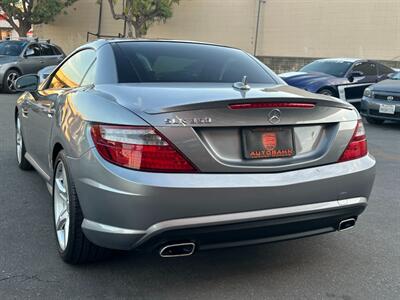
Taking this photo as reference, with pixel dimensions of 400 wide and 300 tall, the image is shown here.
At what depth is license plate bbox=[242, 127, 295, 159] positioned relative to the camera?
9.23 ft

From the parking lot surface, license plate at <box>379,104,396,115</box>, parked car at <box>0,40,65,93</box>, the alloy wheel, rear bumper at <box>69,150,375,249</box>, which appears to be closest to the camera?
rear bumper at <box>69,150,375,249</box>

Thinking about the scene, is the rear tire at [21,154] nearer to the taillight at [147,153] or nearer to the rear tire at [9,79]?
the taillight at [147,153]

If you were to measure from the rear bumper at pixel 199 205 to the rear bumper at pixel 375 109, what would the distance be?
25.6ft

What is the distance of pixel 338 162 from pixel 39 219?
2514 millimetres

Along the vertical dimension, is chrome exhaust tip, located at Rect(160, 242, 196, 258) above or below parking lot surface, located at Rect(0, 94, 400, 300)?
above

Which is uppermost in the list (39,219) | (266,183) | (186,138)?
(186,138)

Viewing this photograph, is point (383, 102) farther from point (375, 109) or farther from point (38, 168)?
point (38, 168)

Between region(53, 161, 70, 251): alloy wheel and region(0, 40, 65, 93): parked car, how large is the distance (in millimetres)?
11388

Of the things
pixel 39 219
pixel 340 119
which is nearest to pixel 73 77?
pixel 39 219

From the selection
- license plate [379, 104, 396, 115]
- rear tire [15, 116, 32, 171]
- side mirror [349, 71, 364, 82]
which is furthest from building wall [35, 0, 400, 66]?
rear tire [15, 116, 32, 171]

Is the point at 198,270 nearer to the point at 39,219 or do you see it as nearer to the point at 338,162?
Answer: the point at 338,162

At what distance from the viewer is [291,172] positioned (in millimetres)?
2879

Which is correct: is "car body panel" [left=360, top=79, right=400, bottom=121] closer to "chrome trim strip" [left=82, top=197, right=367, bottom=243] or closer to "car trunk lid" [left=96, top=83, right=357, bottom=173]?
"car trunk lid" [left=96, top=83, right=357, bottom=173]

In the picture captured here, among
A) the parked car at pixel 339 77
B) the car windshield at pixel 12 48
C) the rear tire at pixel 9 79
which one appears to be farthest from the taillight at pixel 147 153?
the car windshield at pixel 12 48
